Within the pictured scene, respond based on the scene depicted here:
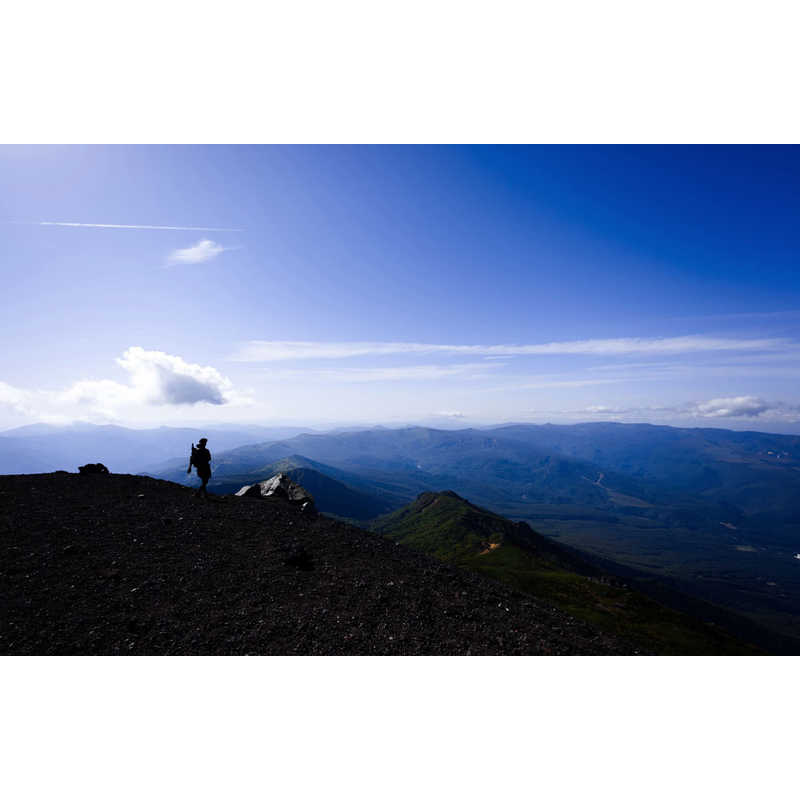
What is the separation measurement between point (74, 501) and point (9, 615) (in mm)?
9923

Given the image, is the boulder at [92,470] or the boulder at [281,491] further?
the boulder at [281,491]

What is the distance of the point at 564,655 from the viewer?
35.0ft

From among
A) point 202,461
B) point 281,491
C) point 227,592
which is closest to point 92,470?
point 202,461

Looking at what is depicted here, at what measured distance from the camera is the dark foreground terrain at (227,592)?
10180 mm

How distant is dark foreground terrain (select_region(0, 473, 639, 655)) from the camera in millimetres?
10180

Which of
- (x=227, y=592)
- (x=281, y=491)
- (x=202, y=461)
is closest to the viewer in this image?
(x=227, y=592)

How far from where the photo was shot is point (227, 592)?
41.0 ft

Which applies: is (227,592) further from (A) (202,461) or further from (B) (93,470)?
(B) (93,470)

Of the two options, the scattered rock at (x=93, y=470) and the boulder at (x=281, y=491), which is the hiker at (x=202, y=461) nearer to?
the boulder at (x=281, y=491)

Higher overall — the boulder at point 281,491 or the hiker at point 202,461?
the hiker at point 202,461

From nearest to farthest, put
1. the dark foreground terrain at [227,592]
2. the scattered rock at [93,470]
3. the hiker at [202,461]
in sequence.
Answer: the dark foreground terrain at [227,592] < the hiker at [202,461] < the scattered rock at [93,470]

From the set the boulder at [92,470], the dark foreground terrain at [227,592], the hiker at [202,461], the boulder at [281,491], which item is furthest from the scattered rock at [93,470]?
the boulder at [281,491]

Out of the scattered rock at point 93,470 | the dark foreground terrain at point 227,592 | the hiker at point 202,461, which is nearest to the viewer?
the dark foreground terrain at point 227,592

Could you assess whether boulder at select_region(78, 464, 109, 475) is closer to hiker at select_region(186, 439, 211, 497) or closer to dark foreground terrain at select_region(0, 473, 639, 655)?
dark foreground terrain at select_region(0, 473, 639, 655)
